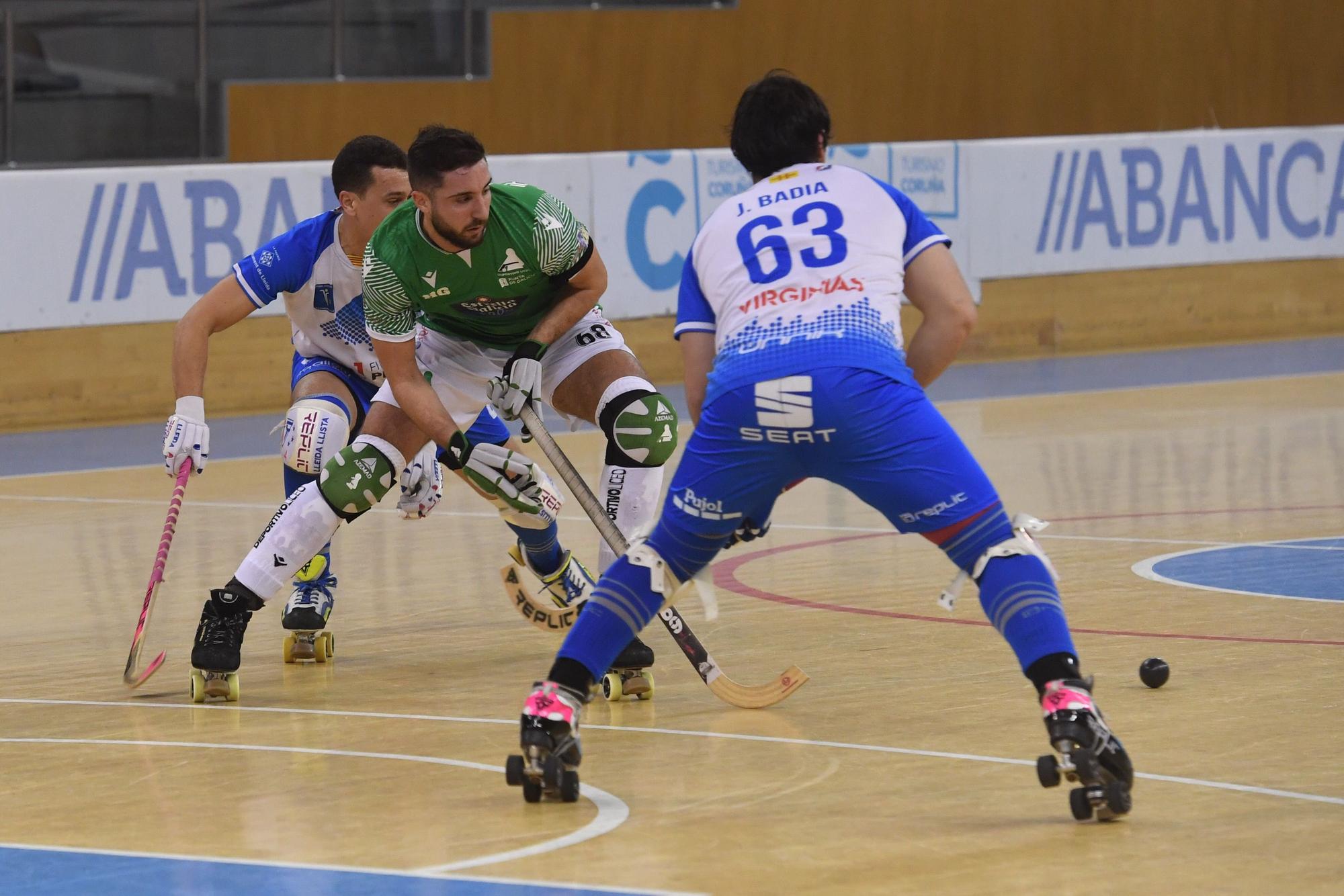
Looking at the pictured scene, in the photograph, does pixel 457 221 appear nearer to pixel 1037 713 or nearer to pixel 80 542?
pixel 1037 713

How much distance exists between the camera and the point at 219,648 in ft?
20.8

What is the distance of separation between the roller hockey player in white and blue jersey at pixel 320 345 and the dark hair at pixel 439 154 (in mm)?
1002

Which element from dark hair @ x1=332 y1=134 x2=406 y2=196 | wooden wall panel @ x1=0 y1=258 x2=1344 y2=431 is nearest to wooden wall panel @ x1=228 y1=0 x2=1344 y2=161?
wooden wall panel @ x1=0 y1=258 x2=1344 y2=431

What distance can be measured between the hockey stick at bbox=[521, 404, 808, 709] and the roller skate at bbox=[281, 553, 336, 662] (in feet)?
3.96

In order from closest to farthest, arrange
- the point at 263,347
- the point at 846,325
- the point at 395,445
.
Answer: the point at 846,325, the point at 395,445, the point at 263,347

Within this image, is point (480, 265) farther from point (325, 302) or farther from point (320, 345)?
point (320, 345)

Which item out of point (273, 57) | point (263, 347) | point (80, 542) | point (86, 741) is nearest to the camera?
point (86, 741)

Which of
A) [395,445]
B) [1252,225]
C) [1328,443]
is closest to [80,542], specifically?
[395,445]

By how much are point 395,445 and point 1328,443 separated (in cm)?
673

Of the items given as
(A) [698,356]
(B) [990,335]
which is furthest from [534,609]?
(B) [990,335]

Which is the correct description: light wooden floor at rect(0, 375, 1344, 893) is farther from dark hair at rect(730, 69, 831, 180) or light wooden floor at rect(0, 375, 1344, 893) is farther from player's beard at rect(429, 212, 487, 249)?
dark hair at rect(730, 69, 831, 180)

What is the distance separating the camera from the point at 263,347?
13.9m

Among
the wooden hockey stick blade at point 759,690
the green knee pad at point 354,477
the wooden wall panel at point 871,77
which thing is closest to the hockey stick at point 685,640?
the wooden hockey stick blade at point 759,690

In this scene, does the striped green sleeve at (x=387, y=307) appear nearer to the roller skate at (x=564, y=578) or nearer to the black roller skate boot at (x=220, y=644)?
the black roller skate boot at (x=220, y=644)
